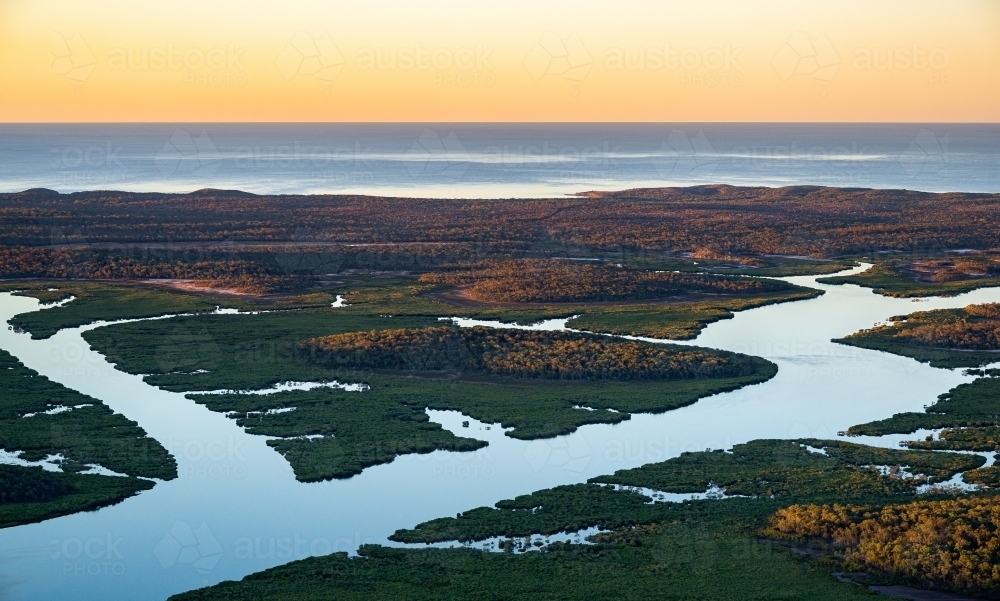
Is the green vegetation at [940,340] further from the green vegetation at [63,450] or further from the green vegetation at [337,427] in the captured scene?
the green vegetation at [63,450]

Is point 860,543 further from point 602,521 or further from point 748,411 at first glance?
point 748,411

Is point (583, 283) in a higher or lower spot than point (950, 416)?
higher

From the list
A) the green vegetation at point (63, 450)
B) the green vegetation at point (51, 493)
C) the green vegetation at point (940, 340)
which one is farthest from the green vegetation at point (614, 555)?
the green vegetation at point (940, 340)

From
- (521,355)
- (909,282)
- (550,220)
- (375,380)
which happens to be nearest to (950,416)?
(521,355)

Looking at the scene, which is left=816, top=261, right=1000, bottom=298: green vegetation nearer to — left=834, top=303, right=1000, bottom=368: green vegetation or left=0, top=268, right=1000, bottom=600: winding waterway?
left=834, top=303, right=1000, bottom=368: green vegetation

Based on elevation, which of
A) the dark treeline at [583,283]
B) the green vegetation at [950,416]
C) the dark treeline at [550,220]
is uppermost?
the dark treeline at [550,220]

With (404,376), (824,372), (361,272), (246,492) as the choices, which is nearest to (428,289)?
(361,272)

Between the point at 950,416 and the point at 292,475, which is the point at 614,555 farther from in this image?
the point at 950,416

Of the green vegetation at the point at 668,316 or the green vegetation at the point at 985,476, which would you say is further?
the green vegetation at the point at 668,316
